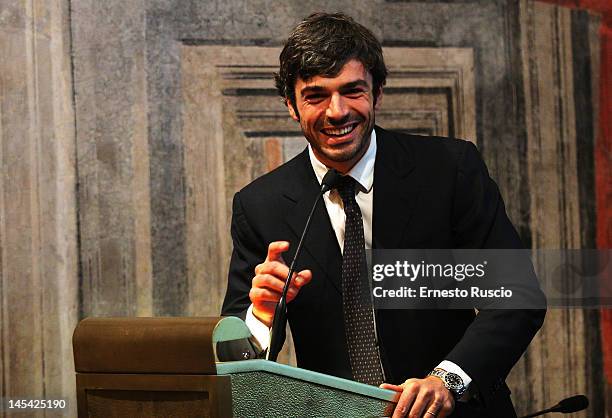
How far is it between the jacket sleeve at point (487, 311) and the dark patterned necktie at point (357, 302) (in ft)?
0.72

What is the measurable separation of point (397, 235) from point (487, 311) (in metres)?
0.29

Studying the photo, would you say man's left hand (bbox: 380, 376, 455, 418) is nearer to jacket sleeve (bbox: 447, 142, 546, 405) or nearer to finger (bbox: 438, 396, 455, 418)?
finger (bbox: 438, 396, 455, 418)

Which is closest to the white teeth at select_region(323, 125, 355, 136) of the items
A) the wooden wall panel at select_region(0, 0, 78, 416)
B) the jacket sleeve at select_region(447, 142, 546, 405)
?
the jacket sleeve at select_region(447, 142, 546, 405)

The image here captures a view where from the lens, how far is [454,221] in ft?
6.61

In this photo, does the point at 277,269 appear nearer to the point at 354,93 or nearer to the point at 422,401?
the point at 422,401

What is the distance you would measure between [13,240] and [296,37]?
118 centimetres

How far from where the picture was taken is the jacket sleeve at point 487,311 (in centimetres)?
170

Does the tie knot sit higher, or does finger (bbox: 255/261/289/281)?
the tie knot

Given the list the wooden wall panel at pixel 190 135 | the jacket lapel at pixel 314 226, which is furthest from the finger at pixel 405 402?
the wooden wall panel at pixel 190 135

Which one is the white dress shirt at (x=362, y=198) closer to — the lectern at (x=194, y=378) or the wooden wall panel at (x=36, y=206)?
the lectern at (x=194, y=378)

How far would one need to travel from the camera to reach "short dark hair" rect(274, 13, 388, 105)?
1937 millimetres

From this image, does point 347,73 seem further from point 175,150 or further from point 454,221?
point 175,150

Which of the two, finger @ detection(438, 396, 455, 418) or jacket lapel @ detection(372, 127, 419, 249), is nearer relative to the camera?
finger @ detection(438, 396, 455, 418)

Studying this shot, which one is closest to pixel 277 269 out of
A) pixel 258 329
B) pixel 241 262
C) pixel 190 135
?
pixel 258 329
